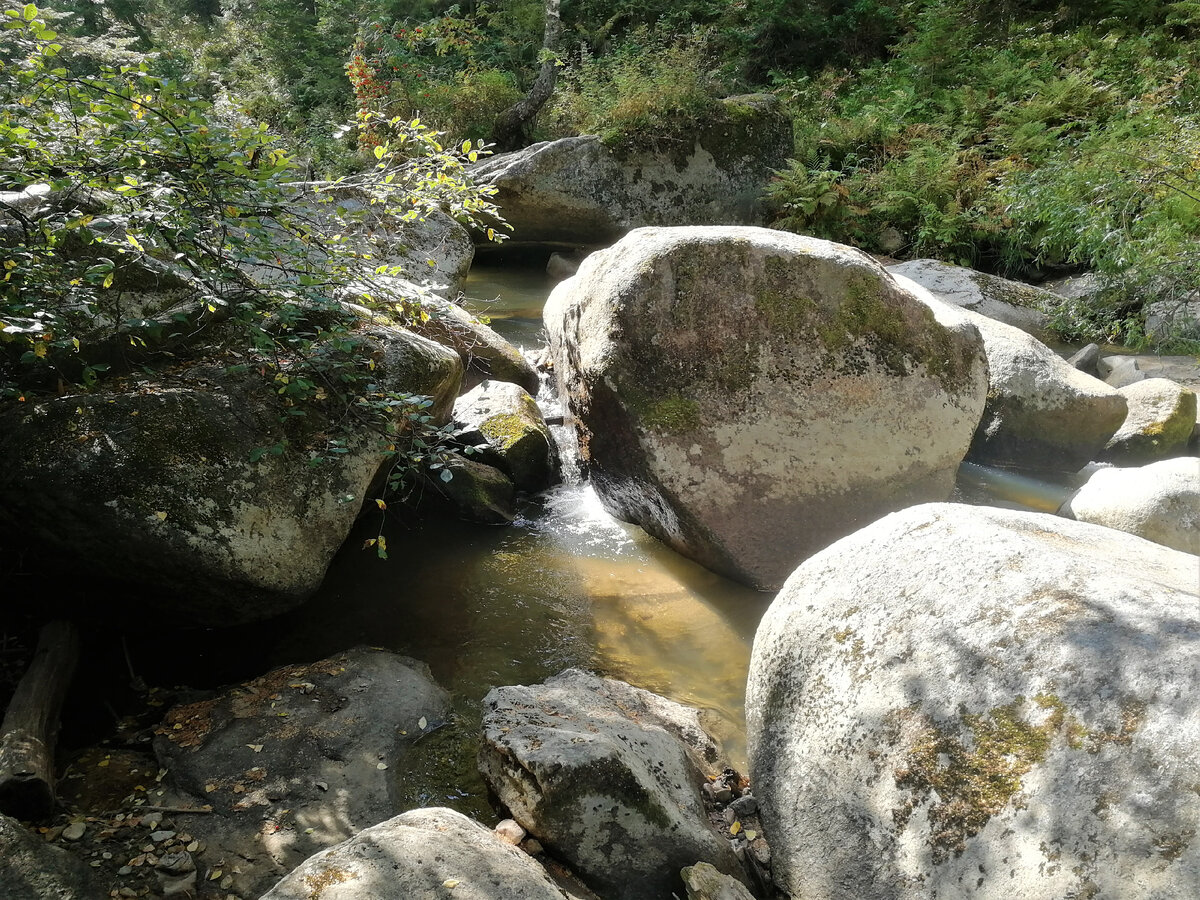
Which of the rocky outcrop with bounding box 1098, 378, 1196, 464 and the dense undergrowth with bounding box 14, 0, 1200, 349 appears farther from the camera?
the dense undergrowth with bounding box 14, 0, 1200, 349

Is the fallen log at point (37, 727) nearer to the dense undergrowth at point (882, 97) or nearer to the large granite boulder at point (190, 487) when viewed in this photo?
the large granite boulder at point (190, 487)

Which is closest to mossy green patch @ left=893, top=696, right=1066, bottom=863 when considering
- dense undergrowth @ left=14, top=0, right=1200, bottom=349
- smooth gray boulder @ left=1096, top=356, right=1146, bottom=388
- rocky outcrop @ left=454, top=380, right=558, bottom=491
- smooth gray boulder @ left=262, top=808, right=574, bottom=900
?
smooth gray boulder @ left=262, top=808, right=574, bottom=900

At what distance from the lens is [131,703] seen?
3666 millimetres

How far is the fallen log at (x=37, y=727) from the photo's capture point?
283 cm

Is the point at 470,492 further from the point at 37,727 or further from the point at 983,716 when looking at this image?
the point at 983,716

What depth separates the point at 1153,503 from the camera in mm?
4750

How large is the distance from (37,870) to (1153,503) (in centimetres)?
568

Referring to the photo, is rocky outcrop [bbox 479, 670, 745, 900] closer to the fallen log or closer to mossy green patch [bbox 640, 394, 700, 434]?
the fallen log

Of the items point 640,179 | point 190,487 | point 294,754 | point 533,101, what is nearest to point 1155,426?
point 294,754

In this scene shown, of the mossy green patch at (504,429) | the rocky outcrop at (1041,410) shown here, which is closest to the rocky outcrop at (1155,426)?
the rocky outcrop at (1041,410)

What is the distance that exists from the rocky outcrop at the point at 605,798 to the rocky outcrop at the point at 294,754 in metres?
0.55

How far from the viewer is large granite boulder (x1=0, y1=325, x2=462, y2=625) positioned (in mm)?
3561

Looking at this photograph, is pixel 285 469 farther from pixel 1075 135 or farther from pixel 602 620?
pixel 1075 135

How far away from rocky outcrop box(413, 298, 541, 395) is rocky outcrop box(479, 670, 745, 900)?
3.89 metres
